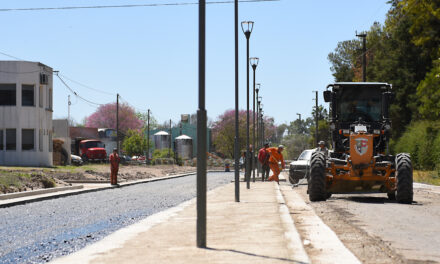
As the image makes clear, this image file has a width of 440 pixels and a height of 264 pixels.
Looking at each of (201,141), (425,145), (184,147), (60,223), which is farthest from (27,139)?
(184,147)

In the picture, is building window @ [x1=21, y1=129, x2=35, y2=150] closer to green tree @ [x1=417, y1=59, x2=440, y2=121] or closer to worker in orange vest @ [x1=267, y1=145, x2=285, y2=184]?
worker in orange vest @ [x1=267, y1=145, x2=285, y2=184]

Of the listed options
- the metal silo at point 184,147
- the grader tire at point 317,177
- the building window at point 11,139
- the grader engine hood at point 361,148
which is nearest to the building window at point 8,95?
the building window at point 11,139

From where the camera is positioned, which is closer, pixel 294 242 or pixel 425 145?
pixel 294 242

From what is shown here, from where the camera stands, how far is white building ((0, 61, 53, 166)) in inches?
1805

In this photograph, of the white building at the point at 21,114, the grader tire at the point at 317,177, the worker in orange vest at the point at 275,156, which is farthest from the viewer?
the white building at the point at 21,114

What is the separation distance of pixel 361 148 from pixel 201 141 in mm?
9640

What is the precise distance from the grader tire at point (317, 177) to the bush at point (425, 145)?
20919 mm

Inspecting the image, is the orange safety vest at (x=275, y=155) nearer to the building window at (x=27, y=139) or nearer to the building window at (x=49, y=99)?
the building window at (x=27, y=139)

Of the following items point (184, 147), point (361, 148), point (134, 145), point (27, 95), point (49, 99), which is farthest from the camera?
point (184, 147)

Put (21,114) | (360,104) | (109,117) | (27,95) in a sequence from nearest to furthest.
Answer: (360,104), (21,114), (27,95), (109,117)

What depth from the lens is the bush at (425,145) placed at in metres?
38.3

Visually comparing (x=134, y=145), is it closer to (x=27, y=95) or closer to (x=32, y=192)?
(x=27, y=95)

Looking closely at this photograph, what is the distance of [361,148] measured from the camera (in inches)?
687

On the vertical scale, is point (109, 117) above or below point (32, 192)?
above
